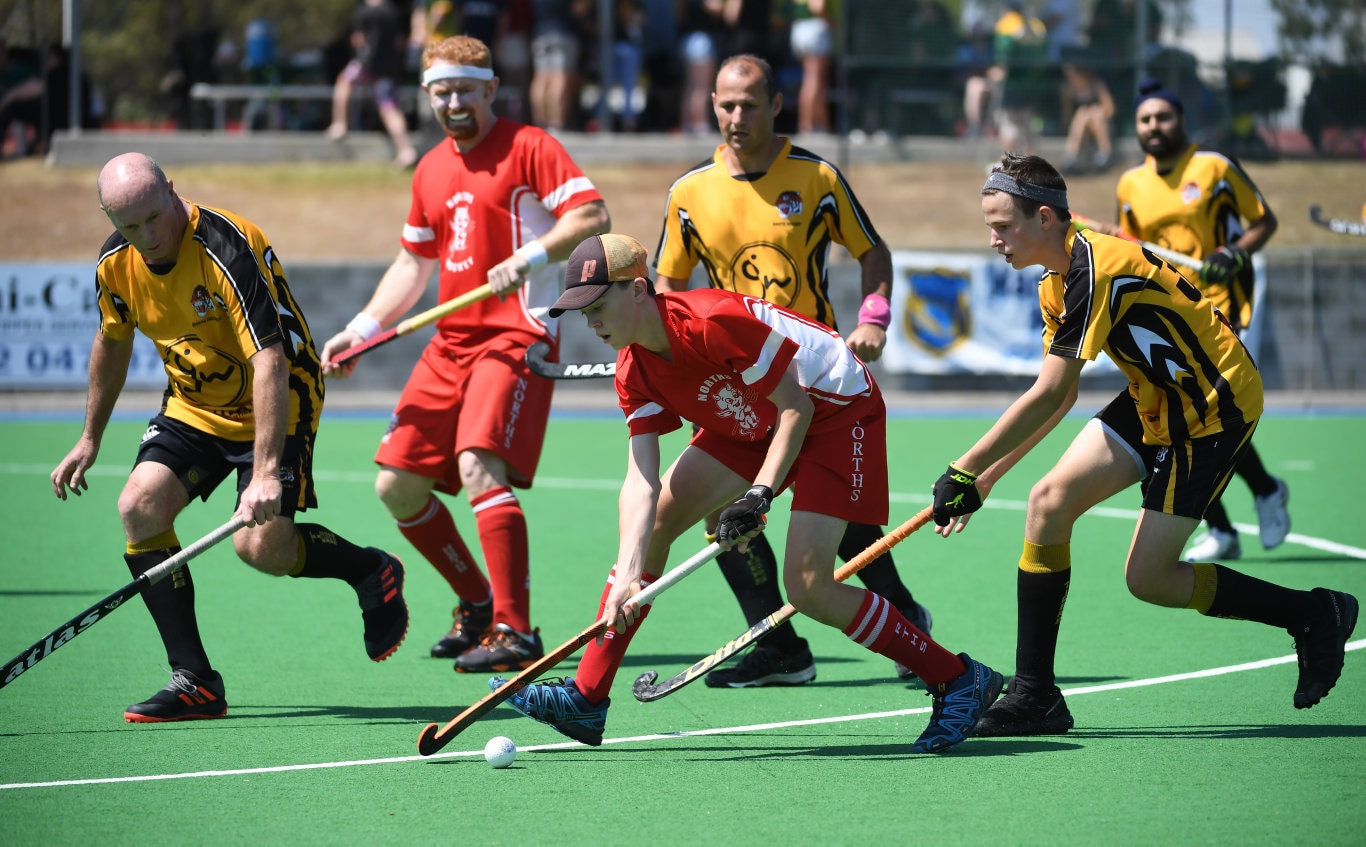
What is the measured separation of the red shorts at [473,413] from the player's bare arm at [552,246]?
13.0 inches

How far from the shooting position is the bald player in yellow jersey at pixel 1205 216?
7.42 meters

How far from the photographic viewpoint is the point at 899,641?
4.60 m

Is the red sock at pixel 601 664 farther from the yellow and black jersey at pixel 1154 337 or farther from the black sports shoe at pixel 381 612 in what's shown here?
the yellow and black jersey at pixel 1154 337

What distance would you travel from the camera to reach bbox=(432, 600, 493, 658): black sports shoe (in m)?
Answer: 6.02

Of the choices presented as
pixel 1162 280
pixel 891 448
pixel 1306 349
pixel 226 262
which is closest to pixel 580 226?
pixel 226 262

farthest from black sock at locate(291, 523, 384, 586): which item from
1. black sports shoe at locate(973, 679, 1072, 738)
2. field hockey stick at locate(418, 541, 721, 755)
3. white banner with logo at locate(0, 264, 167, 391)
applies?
white banner with logo at locate(0, 264, 167, 391)

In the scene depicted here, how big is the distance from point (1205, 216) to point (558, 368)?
142 inches

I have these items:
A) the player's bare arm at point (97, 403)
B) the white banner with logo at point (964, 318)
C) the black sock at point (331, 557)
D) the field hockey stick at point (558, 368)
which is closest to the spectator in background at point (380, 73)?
the white banner with logo at point (964, 318)

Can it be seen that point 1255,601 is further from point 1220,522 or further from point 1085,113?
point 1085,113

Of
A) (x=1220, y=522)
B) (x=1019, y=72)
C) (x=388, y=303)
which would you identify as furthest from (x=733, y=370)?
(x=1019, y=72)

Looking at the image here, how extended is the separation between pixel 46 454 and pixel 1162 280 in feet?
28.5

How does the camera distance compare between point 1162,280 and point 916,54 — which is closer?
point 1162,280

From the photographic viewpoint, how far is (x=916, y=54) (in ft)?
52.0

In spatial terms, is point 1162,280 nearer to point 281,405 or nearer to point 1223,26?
point 281,405
